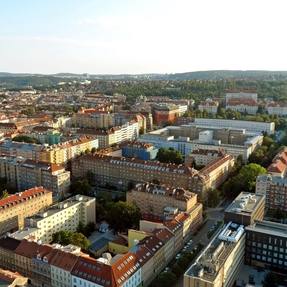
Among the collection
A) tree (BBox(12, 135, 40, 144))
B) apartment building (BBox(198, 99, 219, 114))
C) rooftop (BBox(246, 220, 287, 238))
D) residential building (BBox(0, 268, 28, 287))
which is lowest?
residential building (BBox(0, 268, 28, 287))

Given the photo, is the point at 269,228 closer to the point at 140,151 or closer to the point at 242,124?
the point at 140,151

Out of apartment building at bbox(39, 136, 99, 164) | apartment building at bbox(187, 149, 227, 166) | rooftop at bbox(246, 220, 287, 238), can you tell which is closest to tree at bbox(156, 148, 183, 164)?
apartment building at bbox(187, 149, 227, 166)

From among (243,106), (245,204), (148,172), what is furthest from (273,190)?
(243,106)

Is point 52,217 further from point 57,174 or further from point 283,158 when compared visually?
point 283,158

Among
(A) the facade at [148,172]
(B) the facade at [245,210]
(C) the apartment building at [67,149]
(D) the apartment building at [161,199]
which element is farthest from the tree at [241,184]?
(C) the apartment building at [67,149]

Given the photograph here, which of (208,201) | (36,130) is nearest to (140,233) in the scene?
(208,201)

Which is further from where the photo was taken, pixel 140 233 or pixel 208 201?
pixel 208 201

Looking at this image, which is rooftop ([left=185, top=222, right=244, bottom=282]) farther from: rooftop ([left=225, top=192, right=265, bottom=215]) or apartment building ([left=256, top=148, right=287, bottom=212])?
apartment building ([left=256, top=148, right=287, bottom=212])
